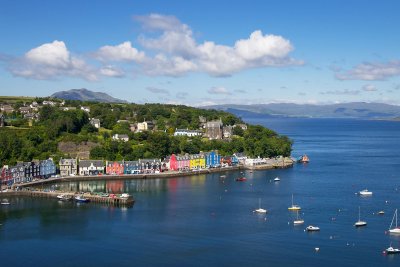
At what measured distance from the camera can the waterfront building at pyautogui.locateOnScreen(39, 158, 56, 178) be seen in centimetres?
4384

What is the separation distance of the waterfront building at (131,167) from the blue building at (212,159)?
7417 millimetres

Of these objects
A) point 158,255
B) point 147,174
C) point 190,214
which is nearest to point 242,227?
point 190,214

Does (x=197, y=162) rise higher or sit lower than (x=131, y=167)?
higher

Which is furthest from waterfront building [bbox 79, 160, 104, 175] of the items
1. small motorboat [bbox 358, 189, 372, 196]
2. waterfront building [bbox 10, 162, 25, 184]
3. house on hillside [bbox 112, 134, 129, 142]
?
small motorboat [bbox 358, 189, 372, 196]

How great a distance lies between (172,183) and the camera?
42.4m

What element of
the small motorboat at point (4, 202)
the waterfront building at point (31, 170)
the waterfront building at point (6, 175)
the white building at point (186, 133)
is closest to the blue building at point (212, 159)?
the white building at point (186, 133)

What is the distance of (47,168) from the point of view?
44438mm

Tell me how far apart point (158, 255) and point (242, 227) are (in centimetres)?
598

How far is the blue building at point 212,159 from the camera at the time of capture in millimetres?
52125

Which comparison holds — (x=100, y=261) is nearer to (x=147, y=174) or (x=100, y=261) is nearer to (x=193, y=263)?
(x=193, y=263)

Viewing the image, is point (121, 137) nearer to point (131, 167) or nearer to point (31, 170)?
point (131, 167)

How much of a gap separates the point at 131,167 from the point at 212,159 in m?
8.94

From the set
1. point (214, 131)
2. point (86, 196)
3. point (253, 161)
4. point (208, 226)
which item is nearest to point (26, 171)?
point (86, 196)

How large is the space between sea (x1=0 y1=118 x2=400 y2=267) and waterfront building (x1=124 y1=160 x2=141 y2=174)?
3.49 m
